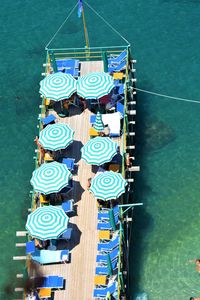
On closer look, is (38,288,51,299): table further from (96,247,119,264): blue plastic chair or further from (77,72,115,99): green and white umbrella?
(77,72,115,99): green and white umbrella

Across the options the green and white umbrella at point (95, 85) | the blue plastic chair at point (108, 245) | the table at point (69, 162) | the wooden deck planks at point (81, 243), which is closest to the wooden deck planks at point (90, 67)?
the green and white umbrella at point (95, 85)

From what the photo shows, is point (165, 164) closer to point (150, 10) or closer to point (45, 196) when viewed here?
point (45, 196)

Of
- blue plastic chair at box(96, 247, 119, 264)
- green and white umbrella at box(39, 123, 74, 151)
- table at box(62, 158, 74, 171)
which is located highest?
green and white umbrella at box(39, 123, 74, 151)

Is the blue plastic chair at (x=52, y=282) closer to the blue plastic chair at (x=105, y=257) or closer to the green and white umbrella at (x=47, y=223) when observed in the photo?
the green and white umbrella at (x=47, y=223)

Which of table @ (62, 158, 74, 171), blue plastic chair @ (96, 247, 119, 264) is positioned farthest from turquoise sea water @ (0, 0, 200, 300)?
table @ (62, 158, 74, 171)

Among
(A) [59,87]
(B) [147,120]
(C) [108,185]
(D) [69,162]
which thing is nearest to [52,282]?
(C) [108,185]

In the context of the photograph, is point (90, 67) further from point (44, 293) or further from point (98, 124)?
point (44, 293)
